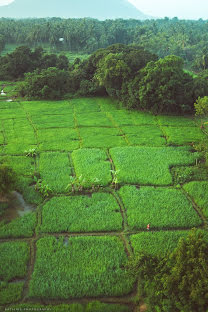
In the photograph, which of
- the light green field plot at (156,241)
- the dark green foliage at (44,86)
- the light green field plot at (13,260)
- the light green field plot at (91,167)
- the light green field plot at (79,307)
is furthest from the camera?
the dark green foliage at (44,86)

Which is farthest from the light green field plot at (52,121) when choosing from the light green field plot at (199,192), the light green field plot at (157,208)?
the light green field plot at (199,192)

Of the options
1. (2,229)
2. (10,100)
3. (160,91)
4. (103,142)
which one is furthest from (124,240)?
(10,100)

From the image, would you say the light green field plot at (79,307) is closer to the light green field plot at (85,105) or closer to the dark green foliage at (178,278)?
the dark green foliage at (178,278)

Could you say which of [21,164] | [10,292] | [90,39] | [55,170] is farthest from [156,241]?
[90,39]

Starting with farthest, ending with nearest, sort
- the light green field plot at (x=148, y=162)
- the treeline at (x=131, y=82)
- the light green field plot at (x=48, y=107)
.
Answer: the light green field plot at (x=48, y=107), the treeline at (x=131, y=82), the light green field plot at (x=148, y=162)

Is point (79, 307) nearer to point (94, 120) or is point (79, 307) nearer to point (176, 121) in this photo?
point (94, 120)

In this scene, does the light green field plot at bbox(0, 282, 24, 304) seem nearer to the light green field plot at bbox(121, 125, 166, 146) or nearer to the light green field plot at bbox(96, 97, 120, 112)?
the light green field plot at bbox(121, 125, 166, 146)

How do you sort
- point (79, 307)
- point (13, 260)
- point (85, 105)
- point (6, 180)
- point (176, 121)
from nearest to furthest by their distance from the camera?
point (79, 307)
point (13, 260)
point (6, 180)
point (176, 121)
point (85, 105)
